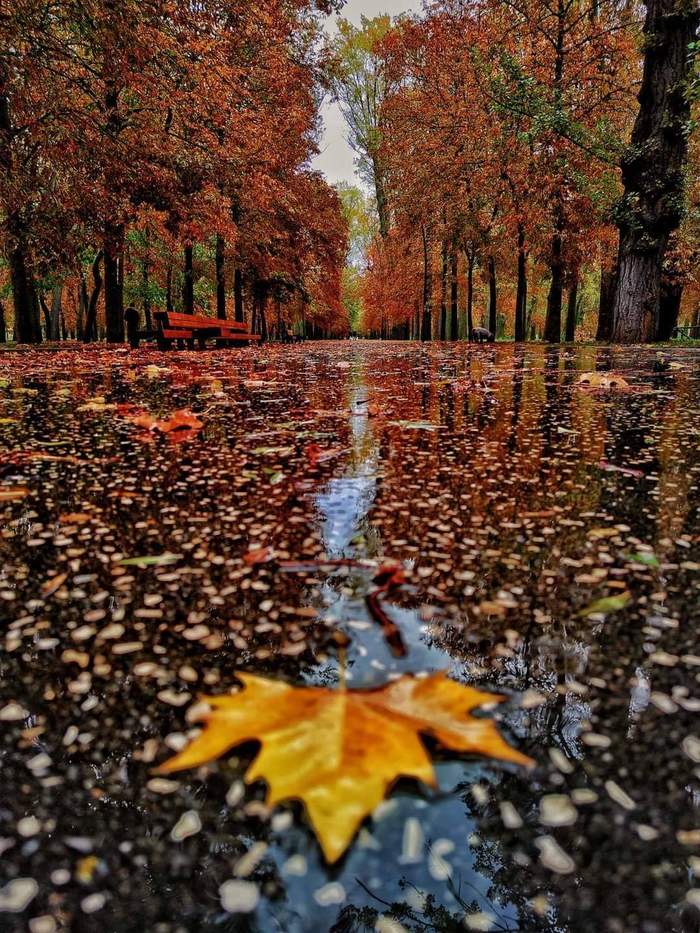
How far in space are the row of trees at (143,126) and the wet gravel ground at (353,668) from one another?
25.0 feet

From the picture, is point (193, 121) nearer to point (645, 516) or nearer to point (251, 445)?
point (251, 445)

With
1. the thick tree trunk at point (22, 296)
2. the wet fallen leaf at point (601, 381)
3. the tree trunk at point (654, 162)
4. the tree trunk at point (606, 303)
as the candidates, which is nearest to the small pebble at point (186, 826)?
the wet fallen leaf at point (601, 381)

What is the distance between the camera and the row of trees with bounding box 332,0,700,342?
1074 cm

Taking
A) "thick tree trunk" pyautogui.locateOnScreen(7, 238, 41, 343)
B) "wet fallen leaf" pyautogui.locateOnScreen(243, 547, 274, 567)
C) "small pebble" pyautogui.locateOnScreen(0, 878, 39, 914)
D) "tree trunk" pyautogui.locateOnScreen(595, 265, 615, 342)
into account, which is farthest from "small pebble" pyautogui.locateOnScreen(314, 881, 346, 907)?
"tree trunk" pyautogui.locateOnScreen(595, 265, 615, 342)

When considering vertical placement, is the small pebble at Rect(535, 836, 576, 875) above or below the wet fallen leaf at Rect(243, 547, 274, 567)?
below

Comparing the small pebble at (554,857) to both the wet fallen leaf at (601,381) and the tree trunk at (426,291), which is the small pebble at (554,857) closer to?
the wet fallen leaf at (601,381)

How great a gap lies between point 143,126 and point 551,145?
9827mm

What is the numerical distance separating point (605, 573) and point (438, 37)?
83.1 ft

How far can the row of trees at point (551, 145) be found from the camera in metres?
10.7

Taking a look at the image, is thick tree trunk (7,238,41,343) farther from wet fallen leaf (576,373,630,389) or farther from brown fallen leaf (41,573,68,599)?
brown fallen leaf (41,573,68,599)

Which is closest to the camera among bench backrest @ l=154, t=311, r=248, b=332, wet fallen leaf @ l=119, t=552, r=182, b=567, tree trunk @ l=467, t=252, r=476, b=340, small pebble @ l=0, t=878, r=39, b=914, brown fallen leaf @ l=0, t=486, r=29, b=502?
small pebble @ l=0, t=878, r=39, b=914

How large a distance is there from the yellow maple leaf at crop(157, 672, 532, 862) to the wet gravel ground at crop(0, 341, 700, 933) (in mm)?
33

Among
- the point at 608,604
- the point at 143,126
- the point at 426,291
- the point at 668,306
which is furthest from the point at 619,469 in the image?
the point at 426,291

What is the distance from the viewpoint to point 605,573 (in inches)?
50.9
